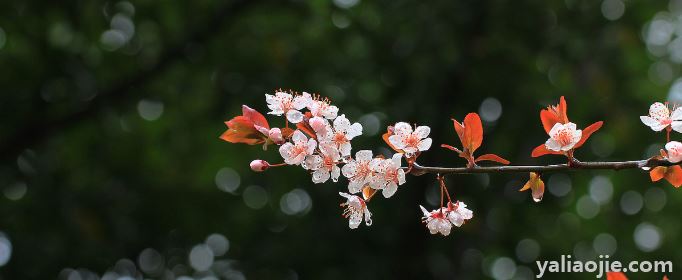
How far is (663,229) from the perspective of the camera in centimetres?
450

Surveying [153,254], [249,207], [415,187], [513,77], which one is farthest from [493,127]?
[153,254]

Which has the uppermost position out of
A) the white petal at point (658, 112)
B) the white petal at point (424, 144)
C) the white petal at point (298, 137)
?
the white petal at point (658, 112)

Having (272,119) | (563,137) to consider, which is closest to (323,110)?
(563,137)

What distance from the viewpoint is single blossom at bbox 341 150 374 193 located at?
1177 millimetres

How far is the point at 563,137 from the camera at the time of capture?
113 centimetres

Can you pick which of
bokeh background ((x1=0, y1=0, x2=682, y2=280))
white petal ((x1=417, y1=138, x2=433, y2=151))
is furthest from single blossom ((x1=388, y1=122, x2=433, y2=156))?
bokeh background ((x1=0, y1=0, x2=682, y2=280))

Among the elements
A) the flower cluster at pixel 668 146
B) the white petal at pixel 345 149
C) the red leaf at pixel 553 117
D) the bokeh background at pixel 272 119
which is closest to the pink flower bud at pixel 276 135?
the white petal at pixel 345 149

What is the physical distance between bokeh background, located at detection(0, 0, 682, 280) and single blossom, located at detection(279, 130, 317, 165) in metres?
2.24

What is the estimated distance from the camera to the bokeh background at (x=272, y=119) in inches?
141

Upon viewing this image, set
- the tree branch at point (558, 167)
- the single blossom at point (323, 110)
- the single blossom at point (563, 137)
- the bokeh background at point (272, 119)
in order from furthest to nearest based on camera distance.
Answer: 1. the bokeh background at point (272, 119)
2. the single blossom at point (323, 110)
3. the single blossom at point (563, 137)
4. the tree branch at point (558, 167)

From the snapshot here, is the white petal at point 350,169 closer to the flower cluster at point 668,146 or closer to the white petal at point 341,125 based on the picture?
the white petal at point 341,125

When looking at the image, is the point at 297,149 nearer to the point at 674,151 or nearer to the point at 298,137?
the point at 298,137

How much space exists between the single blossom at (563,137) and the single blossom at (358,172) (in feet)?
0.89

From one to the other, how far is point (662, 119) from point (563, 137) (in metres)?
0.19
